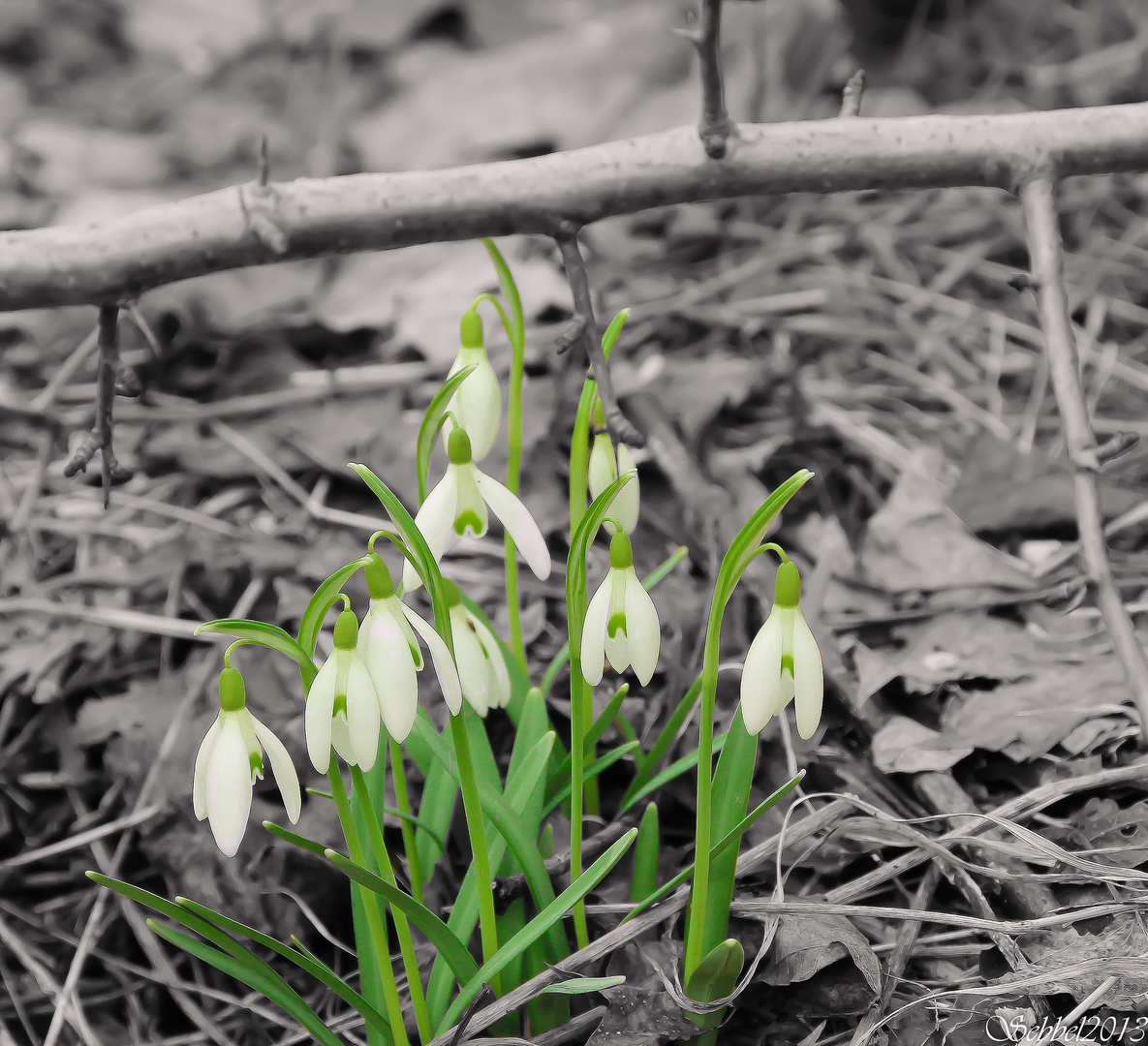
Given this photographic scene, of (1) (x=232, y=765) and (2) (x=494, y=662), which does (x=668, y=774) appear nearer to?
(2) (x=494, y=662)

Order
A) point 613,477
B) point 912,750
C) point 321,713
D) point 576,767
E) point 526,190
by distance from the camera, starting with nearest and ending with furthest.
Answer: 1. point 321,713
2. point 576,767
3. point 613,477
4. point 912,750
5. point 526,190

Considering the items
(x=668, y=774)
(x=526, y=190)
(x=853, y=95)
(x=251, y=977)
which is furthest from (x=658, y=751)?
(x=853, y=95)

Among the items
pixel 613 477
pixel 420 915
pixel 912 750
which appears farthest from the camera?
pixel 912 750

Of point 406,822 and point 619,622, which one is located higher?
point 619,622

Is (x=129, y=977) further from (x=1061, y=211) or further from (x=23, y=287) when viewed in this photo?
(x=1061, y=211)

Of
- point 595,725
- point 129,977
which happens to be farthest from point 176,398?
point 595,725

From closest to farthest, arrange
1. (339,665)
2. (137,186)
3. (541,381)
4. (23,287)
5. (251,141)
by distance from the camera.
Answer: (339,665) < (23,287) < (541,381) < (137,186) < (251,141)

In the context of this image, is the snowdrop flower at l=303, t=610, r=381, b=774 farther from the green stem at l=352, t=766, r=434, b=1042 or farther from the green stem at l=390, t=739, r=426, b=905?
the green stem at l=390, t=739, r=426, b=905
